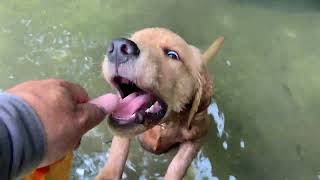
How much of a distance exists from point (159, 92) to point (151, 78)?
140 mm

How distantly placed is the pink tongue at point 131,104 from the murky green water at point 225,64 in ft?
3.49

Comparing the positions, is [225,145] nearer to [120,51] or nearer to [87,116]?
[120,51]

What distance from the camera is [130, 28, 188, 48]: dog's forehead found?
3145 millimetres

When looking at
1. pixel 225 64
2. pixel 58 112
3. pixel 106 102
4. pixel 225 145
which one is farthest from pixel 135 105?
pixel 225 64

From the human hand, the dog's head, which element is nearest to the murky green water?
the dog's head

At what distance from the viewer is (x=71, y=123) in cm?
197

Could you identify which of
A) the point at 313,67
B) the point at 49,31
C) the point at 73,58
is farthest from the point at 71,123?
the point at 313,67

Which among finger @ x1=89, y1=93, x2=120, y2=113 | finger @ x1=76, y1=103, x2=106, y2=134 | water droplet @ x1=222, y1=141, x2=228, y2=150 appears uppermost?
finger @ x1=76, y1=103, x2=106, y2=134

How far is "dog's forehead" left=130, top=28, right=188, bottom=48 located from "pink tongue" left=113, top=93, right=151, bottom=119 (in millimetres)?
314

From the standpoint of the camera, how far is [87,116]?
6.78 feet

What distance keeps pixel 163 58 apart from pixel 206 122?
0.80 m

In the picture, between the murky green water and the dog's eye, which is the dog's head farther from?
the murky green water

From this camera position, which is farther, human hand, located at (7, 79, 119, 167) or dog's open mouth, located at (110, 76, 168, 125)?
dog's open mouth, located at (110, 76, 168, 125)

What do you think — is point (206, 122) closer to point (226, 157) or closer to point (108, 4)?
point (226, 157)
